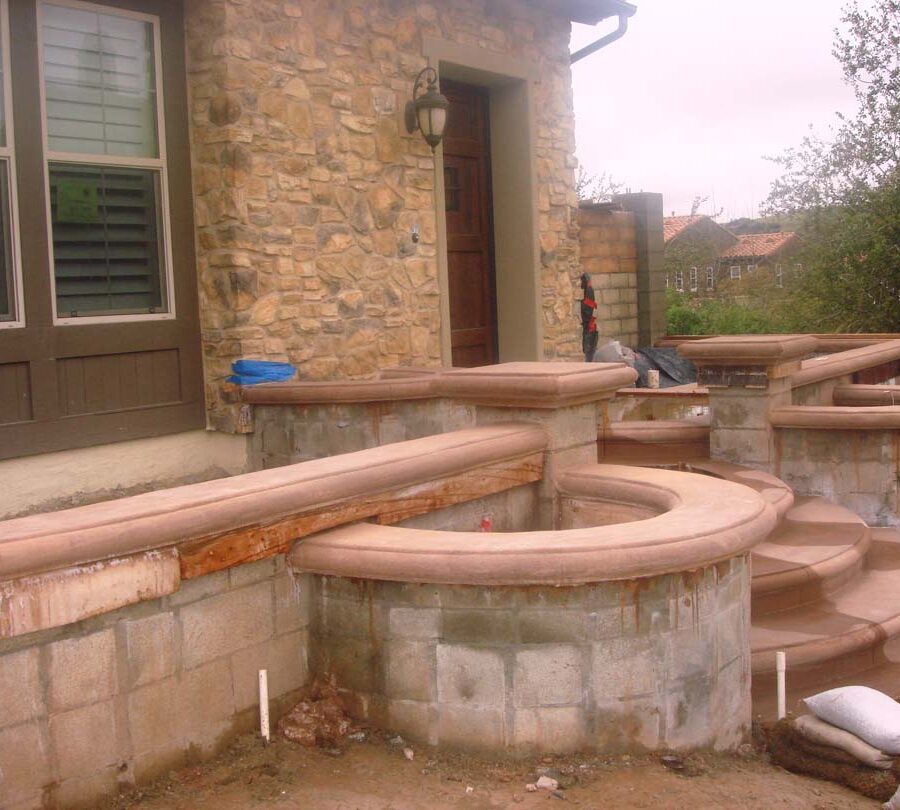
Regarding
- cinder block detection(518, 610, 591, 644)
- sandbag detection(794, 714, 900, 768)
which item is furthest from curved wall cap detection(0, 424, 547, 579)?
sandbag detection(794, 714, 900, 768)

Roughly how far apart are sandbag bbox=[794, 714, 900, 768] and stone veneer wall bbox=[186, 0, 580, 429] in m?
4.42

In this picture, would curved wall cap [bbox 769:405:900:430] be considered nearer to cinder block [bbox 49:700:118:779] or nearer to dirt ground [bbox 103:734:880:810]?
dirt ground [bbox 103:734:880:810]

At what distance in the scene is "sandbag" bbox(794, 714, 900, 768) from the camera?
4164mm

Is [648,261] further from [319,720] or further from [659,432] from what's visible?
[319,720]

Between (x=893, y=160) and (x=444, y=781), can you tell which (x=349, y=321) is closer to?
(x=444, y=781)

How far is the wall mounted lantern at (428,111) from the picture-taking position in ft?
28.1

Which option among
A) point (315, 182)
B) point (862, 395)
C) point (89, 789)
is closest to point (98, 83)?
point (315, 182)

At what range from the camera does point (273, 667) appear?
4.12m

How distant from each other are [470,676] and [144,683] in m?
1.13

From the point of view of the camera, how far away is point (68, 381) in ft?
22.0

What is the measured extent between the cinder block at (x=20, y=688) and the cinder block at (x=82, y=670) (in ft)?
0.17

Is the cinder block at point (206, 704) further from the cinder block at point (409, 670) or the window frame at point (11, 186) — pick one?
the window frame at point (11, 186)

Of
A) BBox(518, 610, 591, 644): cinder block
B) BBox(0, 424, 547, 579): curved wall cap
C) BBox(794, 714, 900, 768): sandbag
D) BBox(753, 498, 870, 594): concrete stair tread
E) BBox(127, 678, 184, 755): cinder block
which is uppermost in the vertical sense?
BBox(0, 424, 547, 579): curved wall cap

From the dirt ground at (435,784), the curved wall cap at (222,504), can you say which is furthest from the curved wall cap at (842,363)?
the dirt ground at (435,784)
